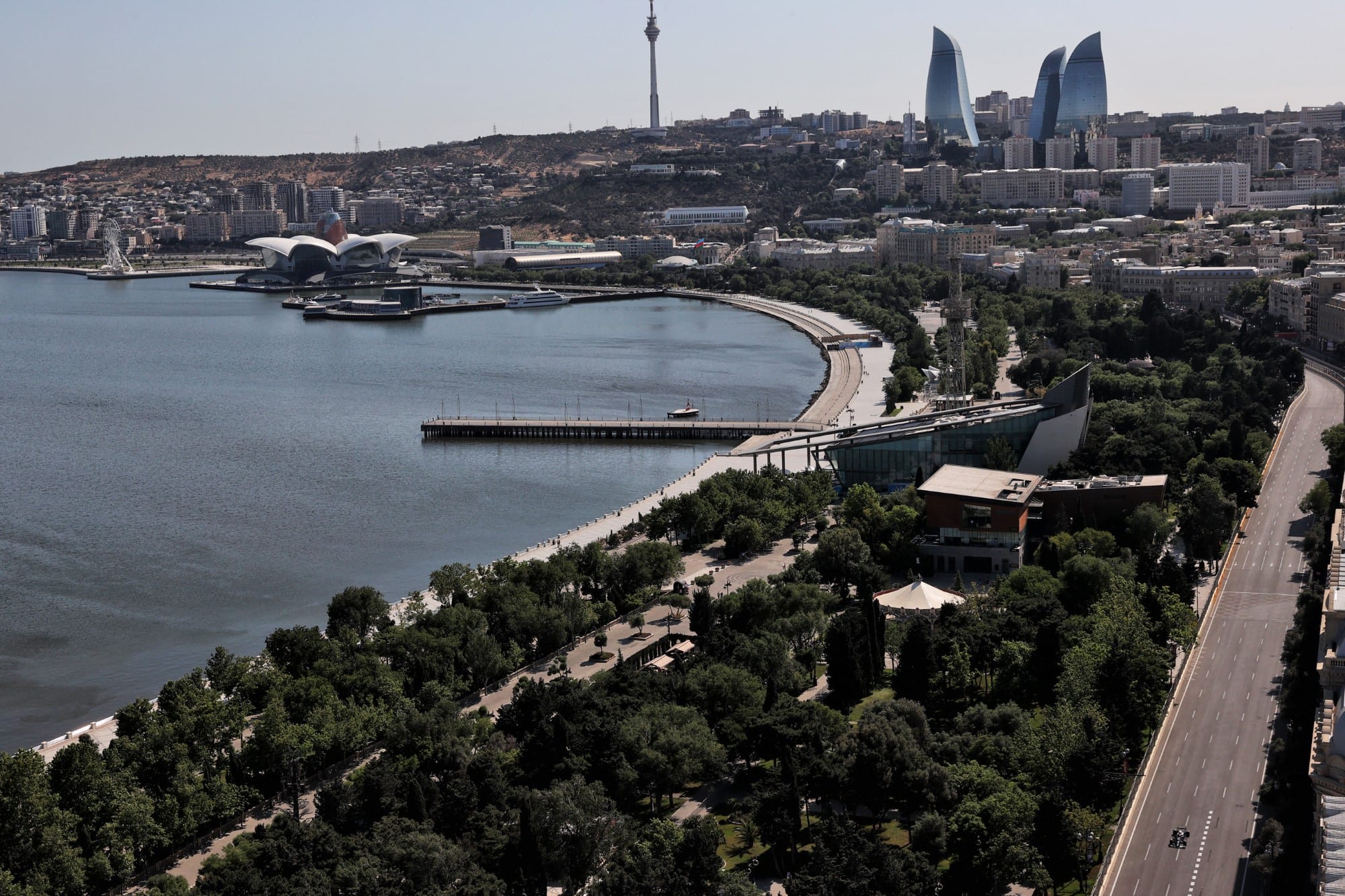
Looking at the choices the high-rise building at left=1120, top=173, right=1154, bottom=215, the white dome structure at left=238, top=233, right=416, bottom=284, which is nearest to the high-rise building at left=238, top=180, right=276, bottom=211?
the white dome structure at left=238, top=233, right=416, bottom=284

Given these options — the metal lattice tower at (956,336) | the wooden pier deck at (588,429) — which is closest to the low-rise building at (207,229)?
the wooden pier deck at (588,429)

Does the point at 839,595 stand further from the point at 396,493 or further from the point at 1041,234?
the point at 1041,234

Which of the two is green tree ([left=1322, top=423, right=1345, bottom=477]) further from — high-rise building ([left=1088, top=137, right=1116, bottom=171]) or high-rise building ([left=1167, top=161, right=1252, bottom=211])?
high-rise building ([left=1088, top=137, right=1116, bottom=171])

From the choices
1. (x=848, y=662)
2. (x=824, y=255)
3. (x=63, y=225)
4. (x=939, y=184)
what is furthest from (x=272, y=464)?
(x=63, y=225)

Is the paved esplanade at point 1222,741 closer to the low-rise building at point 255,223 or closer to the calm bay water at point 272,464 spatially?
the calm bay water at point 272,464

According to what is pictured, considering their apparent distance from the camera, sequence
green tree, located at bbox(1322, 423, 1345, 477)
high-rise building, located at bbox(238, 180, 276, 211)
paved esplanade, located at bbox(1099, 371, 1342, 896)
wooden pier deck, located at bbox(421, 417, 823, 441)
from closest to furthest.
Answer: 1. paved esplanade, located at bbox(1099, 371, 1342, 896)
2. green tree, located at bbox(1322, 423, 1345, 477)
3. wooden pier deck, located at bbox(421, 417, 823, 441)
4. high-rise building, located at bbox(238, 180, 276, 211)
